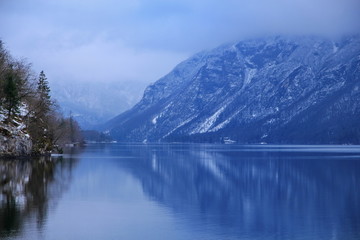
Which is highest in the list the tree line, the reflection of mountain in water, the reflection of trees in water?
the tree line

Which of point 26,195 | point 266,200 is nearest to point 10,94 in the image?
point 26,195

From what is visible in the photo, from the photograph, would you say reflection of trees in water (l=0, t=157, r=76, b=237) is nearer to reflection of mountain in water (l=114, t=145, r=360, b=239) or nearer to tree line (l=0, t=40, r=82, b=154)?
reflection of mountain in water (l=114, t=145, r=360, b=239)

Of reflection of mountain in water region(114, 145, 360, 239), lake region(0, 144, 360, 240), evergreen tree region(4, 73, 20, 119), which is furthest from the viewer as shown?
evergreen tree region(4, 73, 20, 119)

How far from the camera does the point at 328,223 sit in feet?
129

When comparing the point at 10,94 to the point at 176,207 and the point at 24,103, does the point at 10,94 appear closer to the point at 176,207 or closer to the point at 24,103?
the point at 24,103

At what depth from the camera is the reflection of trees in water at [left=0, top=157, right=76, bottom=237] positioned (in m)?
37.7

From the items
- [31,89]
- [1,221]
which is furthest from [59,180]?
[31,89]

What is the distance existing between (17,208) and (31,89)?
8734 centimetres

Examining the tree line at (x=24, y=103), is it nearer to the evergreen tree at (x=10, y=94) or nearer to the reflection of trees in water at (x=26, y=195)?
the evergreen tree at (x=10, y=94)

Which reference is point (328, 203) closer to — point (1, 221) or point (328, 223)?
point (328, 223)

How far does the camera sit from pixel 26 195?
51.5 metres

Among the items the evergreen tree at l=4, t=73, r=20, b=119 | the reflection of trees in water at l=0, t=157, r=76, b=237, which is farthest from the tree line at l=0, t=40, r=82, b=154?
the reflection of trees in water at l=0, t=157, r=76, b=237

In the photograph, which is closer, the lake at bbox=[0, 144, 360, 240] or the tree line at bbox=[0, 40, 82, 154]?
the lake at bbox=[0, 144, 360, 240]

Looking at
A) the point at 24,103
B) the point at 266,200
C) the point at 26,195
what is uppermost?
the point at 24,103
